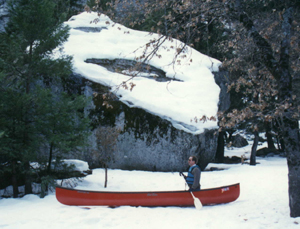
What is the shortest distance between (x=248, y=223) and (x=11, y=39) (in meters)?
8.79

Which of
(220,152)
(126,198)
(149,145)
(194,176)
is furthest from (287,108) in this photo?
(220,152)

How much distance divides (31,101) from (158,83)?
8.66 m

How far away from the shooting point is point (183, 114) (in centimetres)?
1318

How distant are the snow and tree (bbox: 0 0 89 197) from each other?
2.18 meters

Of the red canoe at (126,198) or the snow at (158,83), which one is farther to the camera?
the snow at (158,83)

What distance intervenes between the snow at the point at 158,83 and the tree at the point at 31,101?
2176 mm

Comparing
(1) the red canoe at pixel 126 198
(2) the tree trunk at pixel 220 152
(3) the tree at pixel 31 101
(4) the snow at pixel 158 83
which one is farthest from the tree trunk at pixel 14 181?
(2) the tree trunk at pixel 220 152

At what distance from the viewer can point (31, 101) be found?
820 centimetres

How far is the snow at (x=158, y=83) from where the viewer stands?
1319cm

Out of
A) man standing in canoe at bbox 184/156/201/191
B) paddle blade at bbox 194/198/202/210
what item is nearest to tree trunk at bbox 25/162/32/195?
man standing in canoe at bbox 184/156/201/191

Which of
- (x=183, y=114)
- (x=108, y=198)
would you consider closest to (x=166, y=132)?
(x=183, y=114)

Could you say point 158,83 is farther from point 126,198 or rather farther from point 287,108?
point 287,108

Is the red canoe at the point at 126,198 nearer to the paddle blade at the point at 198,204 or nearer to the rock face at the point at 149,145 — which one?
the paddle blade at the point at 198,204

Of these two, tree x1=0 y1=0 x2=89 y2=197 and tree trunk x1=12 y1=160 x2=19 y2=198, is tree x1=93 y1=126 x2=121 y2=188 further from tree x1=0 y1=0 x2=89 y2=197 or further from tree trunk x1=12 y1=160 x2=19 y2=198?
tree trunk x1=12 y1=160 x2=19 y2=198
